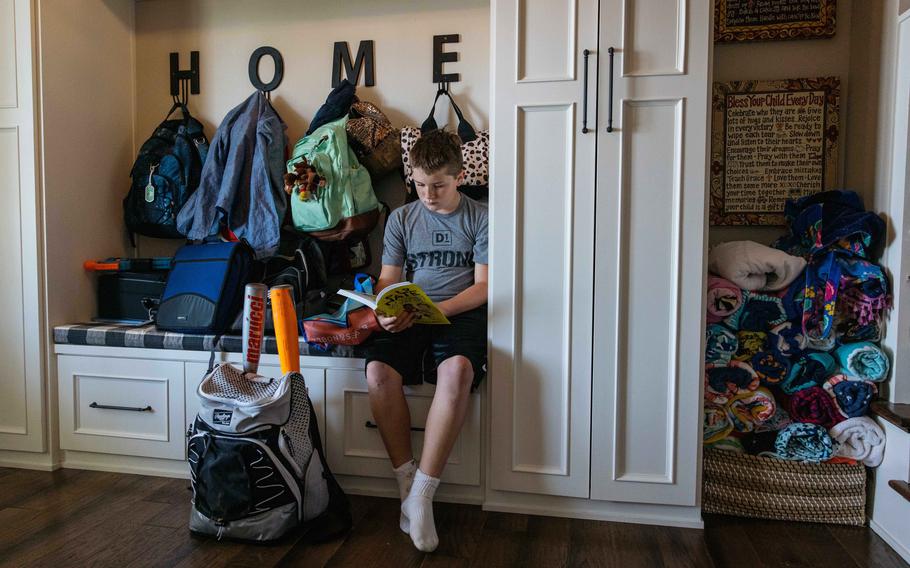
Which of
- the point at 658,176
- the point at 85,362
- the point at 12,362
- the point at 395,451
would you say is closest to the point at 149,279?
the point at 85,362

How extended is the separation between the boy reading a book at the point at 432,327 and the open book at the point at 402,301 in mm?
41

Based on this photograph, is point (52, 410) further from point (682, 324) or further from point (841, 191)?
point (841, 191)

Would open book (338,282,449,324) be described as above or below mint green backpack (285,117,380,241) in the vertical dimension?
below

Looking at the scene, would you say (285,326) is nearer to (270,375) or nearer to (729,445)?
(270,375)

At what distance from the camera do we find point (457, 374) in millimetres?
1800

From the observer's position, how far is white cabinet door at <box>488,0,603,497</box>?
5.88ft

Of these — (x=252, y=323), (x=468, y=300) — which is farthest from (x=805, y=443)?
(x=252, y=323)

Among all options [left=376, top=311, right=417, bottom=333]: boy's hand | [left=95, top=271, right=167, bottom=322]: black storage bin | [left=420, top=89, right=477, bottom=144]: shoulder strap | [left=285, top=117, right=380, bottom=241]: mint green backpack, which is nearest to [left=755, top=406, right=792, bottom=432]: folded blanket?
[left=376, top=311, right=417, bottom=333]: boy's hand

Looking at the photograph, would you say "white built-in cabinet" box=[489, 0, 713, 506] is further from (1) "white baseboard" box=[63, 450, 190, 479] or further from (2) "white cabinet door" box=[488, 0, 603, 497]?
(1) "white baseboard" box=[63, 450, 190, 479]

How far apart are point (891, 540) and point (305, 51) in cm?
250

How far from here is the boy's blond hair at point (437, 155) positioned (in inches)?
73.0

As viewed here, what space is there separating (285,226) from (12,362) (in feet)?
3.46

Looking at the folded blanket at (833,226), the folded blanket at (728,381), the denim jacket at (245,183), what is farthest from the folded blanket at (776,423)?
the denim jacket at (245,183)

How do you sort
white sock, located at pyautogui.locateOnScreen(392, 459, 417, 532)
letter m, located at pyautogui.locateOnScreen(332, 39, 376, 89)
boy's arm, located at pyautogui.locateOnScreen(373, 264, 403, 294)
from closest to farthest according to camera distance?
white sock, located at pyautogui.locateOnScreen(392, 459, 417, 532), boy's arm, located at pyautogui.locateOnScreen(373, 264, 403, 294), letter m, located at pyautogui.locateOnScreen(332, 39, 376, 89)
